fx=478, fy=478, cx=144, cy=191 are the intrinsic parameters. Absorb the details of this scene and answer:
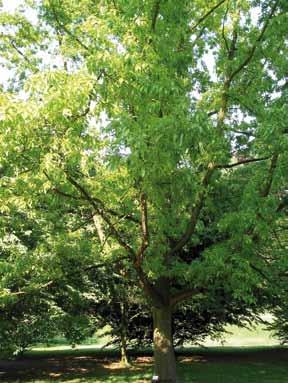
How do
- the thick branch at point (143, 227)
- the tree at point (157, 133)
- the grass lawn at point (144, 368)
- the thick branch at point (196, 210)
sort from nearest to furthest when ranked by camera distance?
the tree at point (157, 133) < the thick branch at point (143, 227) < the thick branch at point (196, 210) < the grass lawn at point (144, 368)

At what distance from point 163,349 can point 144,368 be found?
249 inches

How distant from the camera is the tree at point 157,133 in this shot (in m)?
6.09

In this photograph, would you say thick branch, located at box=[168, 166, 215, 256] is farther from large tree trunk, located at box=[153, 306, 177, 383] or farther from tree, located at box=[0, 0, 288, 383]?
large tree trunk, located at box=[153, 306, 177, 383]

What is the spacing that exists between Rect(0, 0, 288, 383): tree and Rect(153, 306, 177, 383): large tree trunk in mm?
24

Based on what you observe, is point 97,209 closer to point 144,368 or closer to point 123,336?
point 144,368

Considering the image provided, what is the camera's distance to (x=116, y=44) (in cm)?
655

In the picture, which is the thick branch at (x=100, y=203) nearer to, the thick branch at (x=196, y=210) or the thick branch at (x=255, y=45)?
the thick branch at (x=196, y=210)

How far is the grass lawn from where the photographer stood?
46.1 feet

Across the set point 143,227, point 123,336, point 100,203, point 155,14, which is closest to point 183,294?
point 143,227

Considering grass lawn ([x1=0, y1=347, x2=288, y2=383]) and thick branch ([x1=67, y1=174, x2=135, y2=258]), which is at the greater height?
thick branch ([x1=67, y1=174, x2=135, y2=258])

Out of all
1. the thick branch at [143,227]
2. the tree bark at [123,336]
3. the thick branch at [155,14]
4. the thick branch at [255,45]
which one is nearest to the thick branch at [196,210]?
the thick branch at [143,227]

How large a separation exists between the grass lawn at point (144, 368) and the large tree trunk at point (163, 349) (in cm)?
330

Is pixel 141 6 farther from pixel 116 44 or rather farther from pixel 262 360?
pixel 262 360

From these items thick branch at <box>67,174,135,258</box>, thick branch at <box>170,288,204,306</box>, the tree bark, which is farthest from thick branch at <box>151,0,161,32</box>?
the tree bark
